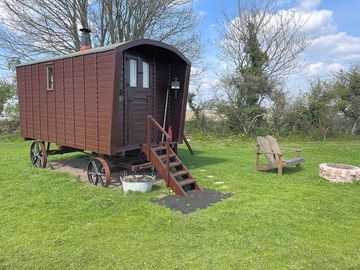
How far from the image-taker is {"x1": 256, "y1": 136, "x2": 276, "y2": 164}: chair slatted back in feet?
24.7

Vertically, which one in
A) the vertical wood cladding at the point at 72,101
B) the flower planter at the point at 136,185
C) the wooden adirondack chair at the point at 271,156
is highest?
the vertical wood cladding at the point at 72,101

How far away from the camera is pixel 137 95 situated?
22.9 feet

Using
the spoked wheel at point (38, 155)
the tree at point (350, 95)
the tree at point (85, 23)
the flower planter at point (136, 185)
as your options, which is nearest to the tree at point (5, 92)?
the tree at point (85, 23)

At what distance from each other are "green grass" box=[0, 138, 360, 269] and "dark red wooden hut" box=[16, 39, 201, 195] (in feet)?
3.57

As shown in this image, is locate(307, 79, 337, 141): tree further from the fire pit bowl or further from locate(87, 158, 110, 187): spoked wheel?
locate(87, 158, 110, 187): spoked wheel

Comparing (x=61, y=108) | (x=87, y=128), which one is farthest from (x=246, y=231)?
(x=61, y=108)

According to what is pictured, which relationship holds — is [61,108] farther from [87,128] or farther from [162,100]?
[162,100]

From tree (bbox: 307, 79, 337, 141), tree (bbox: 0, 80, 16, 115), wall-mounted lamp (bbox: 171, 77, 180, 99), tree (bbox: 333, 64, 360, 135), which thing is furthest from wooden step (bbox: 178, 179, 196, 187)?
tree (bbox: 0, 80, 16, 115)

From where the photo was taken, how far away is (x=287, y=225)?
14.0ft

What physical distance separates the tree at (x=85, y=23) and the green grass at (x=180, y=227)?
1099 cm

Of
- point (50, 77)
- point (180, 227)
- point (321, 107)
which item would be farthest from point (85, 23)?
point (180, 227)

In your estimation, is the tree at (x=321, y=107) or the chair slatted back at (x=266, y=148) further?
the tree at (x=321, y=107)

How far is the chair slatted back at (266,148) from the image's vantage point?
7.54m

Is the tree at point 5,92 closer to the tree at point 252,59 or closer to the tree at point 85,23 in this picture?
the tree at point 85,23
